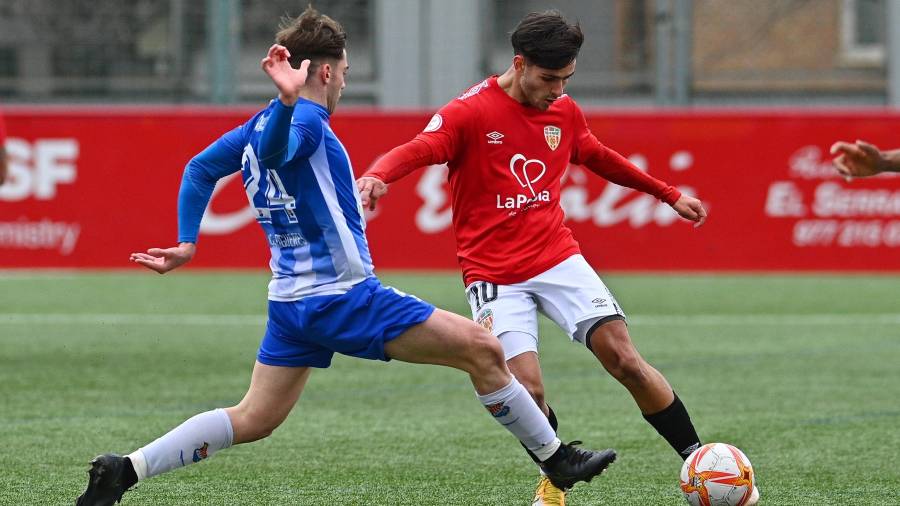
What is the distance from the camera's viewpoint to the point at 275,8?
18250mm

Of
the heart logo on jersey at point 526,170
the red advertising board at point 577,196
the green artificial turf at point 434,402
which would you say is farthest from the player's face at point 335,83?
the red advertising board at point 577,196

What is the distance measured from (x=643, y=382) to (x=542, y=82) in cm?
117

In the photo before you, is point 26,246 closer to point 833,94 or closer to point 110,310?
point 110,310

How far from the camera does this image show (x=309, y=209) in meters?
4.59

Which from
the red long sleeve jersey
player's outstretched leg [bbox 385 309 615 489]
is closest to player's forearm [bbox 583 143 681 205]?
the red long sleeve jersey

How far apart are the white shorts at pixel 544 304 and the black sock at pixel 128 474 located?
4.67 feet

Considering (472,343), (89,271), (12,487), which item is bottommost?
(89,271)

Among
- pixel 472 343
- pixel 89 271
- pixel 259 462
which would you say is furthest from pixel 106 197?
pixel 472 343

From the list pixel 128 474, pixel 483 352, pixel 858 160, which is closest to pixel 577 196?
pixel 858 160

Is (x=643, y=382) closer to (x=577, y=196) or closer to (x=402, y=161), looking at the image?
(x=402, y=161)

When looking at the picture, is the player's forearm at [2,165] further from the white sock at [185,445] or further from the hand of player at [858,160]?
the hand of player at [858,160]

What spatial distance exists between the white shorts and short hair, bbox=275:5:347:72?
121cm

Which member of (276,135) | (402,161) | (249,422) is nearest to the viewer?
(276,135)

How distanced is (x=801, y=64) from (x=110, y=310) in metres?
10.1
